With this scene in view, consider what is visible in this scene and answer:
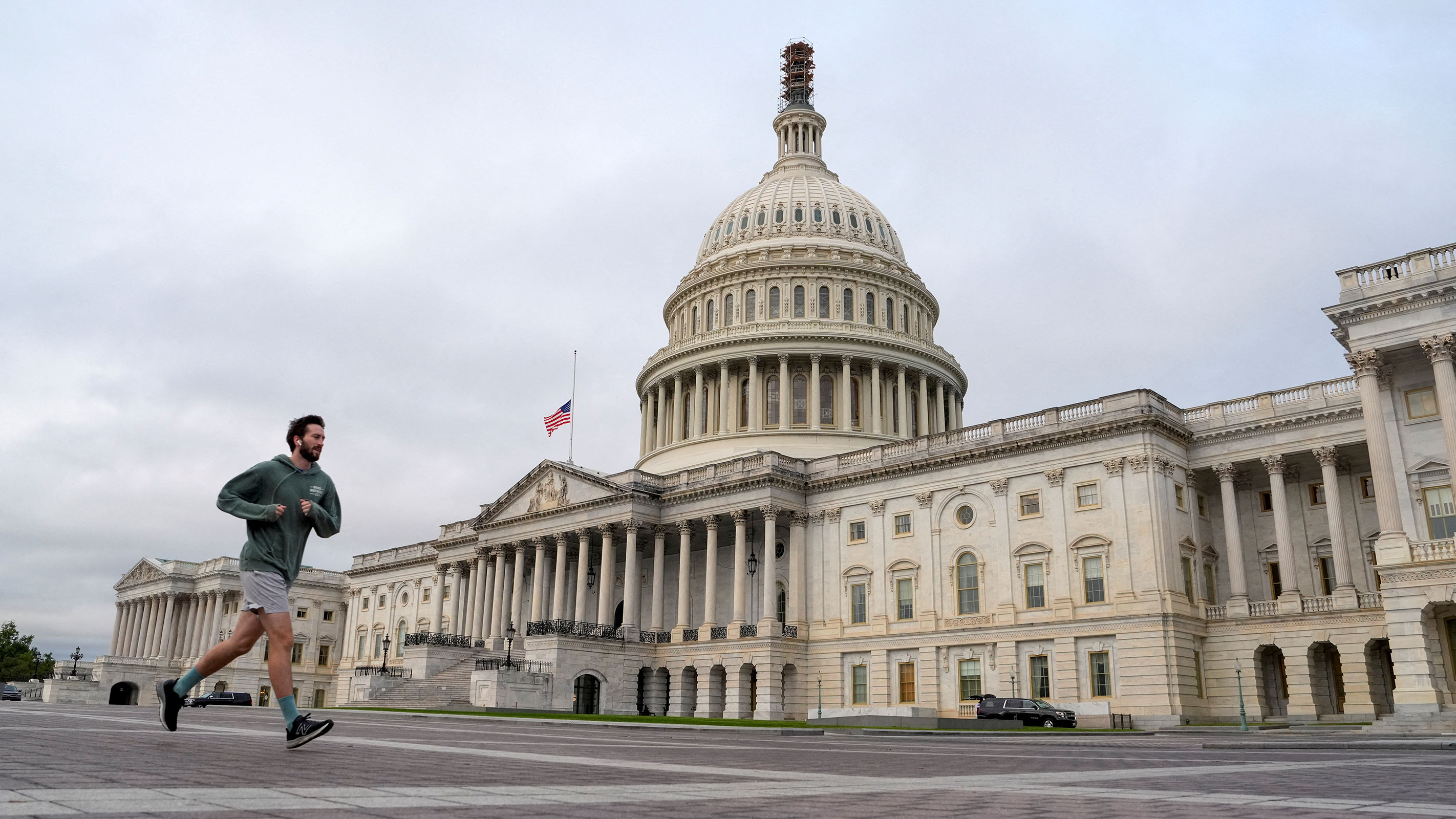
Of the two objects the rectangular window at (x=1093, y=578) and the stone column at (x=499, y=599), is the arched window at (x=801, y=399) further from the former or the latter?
the rectangular window at (x=1093, y=578)

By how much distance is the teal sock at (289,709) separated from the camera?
1061 cm

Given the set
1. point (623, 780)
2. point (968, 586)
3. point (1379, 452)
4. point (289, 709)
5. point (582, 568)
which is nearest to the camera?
point (623, 780)

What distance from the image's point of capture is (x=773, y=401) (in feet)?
262

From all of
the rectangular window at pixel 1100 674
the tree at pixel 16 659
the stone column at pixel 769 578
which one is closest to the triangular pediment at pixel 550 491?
the stone column at pixel 769 578

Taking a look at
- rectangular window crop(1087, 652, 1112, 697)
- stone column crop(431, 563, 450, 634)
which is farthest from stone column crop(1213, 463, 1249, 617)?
stone column crop(431, 563, 450, 634)

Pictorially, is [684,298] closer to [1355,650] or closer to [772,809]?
[1355,650]

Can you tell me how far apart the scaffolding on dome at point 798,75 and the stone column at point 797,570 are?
53076mm

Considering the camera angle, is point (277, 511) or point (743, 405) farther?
point (743, 405)

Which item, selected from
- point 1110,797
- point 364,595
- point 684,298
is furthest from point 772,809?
point 364,595

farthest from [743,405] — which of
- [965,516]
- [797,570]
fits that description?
[965,516]

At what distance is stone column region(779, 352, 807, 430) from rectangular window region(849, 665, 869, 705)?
22582 millimetres

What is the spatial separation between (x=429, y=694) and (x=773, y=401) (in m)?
32.6

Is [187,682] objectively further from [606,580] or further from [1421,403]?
[606,580]

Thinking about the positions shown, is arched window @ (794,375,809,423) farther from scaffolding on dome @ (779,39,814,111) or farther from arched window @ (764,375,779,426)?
scaffolding on dome @ (779,39,814,111)
